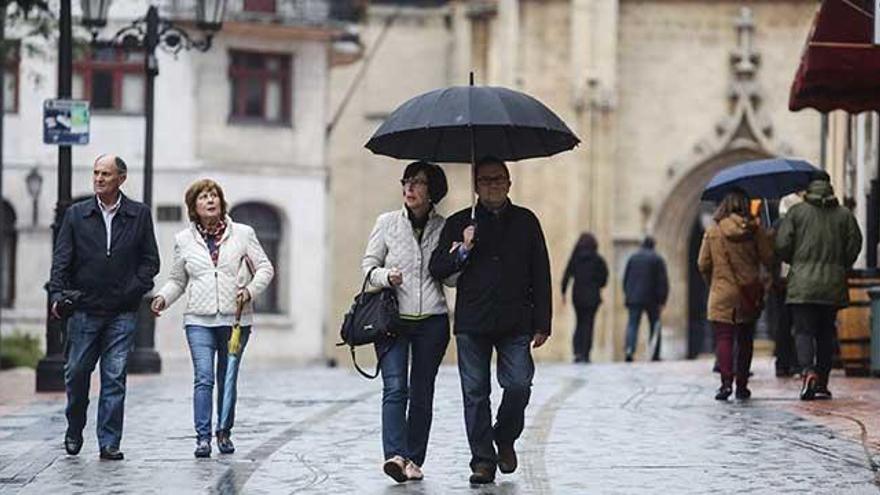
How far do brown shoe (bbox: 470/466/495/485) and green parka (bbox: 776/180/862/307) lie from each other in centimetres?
654

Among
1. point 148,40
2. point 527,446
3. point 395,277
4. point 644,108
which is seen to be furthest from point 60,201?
point 644,108

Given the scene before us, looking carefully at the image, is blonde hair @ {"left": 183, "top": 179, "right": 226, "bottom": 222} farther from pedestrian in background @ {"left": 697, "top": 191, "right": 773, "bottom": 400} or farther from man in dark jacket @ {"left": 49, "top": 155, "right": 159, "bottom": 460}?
pedestrian in background @ {"left": 697, "top": 191, "right": 773, "bottom": 400}

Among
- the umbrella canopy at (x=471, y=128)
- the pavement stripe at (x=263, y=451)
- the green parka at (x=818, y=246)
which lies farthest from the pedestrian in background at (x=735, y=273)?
the umbrella canopy at (x=471, y=128)

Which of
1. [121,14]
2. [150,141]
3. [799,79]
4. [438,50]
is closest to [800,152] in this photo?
[438,50]

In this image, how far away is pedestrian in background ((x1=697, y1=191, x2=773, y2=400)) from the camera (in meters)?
20.0

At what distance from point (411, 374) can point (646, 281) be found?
1890 centimetres

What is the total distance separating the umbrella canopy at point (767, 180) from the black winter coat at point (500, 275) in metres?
9.32

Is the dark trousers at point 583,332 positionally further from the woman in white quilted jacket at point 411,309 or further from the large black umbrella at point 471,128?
the woman in white quilted jacket at point 411,309

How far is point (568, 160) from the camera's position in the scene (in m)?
45.6

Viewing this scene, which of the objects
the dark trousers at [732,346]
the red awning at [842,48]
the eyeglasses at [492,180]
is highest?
the red awning at [842,48]

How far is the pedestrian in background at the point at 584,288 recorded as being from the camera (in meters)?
32.1

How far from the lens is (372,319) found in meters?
13.9

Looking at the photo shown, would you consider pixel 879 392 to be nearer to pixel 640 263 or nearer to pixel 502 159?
pixel 502 159

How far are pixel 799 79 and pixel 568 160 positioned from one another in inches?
944
